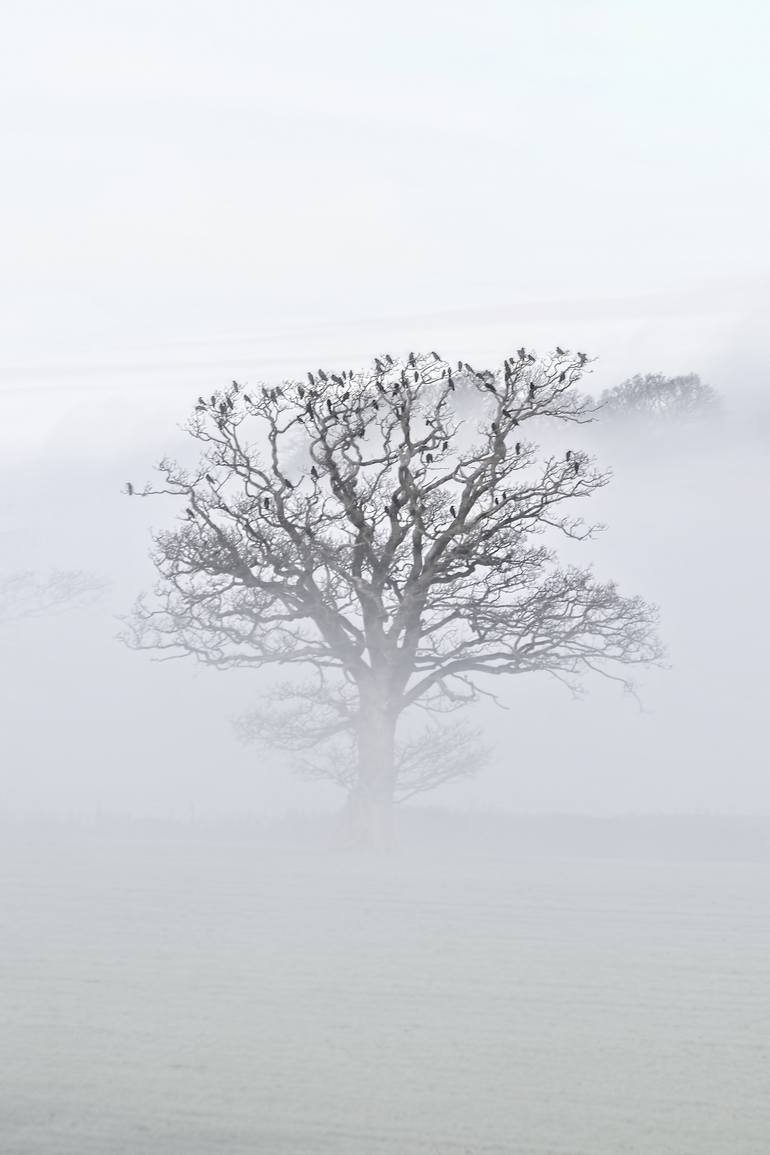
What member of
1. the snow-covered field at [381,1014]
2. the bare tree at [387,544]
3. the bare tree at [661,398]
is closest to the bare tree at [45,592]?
the bare tree at [661,398]

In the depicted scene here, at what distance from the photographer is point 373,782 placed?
3153cm

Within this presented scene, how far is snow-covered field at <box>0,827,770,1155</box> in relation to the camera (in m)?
11.1

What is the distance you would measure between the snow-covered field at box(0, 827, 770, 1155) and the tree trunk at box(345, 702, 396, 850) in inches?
168

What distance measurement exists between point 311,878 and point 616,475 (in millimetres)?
101627

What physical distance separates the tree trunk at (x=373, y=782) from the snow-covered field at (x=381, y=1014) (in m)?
4.26

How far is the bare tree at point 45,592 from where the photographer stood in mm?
98062

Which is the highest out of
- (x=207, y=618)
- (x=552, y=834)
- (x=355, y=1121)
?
(x=207, y=618)

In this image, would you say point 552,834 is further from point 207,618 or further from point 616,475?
point 616,475

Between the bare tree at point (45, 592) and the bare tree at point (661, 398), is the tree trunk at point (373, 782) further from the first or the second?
the bare tree at point (661, 398)

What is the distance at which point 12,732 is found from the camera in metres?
77.6

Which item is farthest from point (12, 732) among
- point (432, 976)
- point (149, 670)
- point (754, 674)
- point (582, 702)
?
point (432, 976)

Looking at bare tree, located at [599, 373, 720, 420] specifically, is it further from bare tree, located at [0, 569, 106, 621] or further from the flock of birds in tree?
the flock of birds in tree

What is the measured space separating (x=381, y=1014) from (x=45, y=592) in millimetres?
93893

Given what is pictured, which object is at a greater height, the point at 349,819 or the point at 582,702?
the point at 582,702
